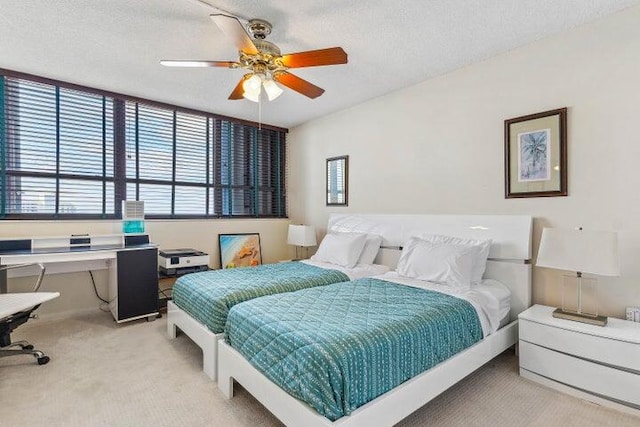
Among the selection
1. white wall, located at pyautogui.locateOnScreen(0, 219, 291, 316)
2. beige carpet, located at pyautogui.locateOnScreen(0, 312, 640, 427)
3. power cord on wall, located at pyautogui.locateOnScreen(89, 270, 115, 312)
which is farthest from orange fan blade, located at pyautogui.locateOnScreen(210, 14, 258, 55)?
power cord on wall, located at pyautogui.locateOnScreen(89, 270, 115, 312)

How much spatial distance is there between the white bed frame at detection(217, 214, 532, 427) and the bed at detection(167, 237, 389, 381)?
0.68 feet

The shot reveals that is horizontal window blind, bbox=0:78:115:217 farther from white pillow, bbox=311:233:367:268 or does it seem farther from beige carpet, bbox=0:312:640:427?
white pillow, bbox=311:233:367:268

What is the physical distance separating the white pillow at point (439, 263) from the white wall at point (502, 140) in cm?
56

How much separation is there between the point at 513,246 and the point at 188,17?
316 centimetres

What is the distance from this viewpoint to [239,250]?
479cm

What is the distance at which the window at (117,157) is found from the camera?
3.40 meters

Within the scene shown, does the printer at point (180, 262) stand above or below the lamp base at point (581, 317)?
above

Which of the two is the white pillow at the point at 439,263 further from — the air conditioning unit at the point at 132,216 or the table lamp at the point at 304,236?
the air conditioning unit at the point at 132,216

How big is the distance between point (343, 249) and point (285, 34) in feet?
7.26

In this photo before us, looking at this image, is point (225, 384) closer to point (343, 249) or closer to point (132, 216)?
point (343, 249)

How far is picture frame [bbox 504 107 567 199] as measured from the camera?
260 centimetres

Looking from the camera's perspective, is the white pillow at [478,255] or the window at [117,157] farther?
the window at [117,157]

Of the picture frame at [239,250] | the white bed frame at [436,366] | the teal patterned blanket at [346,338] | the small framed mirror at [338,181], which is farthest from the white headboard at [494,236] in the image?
the picture frame at [239,250]

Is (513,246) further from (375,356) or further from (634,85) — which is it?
(375,356)
